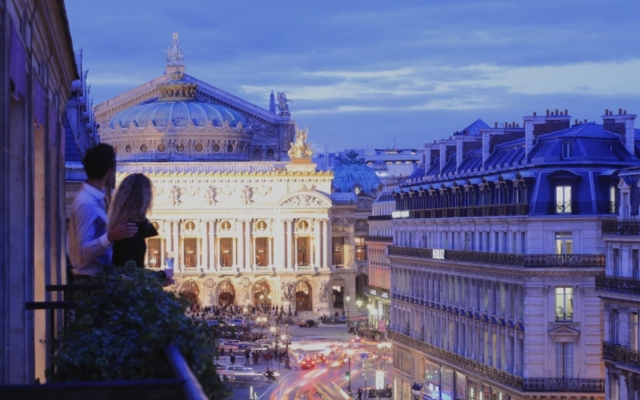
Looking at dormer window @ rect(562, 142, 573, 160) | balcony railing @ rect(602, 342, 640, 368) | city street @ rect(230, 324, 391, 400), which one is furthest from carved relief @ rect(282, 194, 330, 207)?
balcony railing @ rect(602, 342, 640, 368)

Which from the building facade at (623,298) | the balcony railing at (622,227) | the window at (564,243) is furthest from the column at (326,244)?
the building facade at (623,298)

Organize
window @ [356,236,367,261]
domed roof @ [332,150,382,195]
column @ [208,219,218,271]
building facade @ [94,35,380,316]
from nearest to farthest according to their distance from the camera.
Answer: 1. building facade @ [94,35,380,316]
2. column @ [208,219,218,271]
3. window @ [356,236,367,261]
4. domed roof @ [332,150,382,195]

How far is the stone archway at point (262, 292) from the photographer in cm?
16762

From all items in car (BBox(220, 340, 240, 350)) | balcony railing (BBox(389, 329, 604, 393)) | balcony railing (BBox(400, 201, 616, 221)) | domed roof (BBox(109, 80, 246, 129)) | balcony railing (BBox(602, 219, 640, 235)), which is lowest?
car (BBox(220, 340, 240, 350))

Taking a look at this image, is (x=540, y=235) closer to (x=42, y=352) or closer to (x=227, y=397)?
(x=42, y=352)

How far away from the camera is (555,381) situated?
57.7 metres

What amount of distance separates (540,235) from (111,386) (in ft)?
166

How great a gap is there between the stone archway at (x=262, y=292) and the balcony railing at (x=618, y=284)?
119 meters

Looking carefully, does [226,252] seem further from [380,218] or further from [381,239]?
[381,239]

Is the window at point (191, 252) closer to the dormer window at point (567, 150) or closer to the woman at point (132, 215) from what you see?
A: the dormer window at point (567, 150)

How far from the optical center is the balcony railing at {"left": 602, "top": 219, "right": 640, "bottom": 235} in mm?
47625

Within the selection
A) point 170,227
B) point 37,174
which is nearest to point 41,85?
point 37,174

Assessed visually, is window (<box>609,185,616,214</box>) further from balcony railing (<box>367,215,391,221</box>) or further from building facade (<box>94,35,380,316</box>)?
building facade (<box>94,35,380,316</box>)

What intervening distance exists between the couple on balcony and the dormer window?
45028 mm
